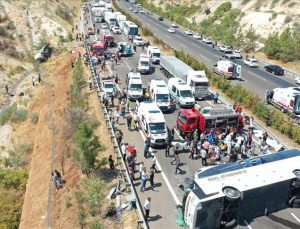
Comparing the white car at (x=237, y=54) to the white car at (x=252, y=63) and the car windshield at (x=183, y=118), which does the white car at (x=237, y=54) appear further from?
the car windshield at (x=183, y=118)

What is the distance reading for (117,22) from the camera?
3206 inches

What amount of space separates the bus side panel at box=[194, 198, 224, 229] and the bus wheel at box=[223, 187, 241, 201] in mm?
349

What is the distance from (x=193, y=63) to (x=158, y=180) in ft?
95.0

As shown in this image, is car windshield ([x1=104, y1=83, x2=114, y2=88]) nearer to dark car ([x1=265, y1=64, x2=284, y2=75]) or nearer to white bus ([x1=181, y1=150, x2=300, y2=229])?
white bus ([x1=181, y1=150, x2=300, y2=229])

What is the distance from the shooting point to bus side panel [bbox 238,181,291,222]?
61.7 ft

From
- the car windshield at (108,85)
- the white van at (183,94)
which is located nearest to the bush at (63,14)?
the car windshield at (108,85)

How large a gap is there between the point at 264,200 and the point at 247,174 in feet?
5.14

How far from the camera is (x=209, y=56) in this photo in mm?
63500

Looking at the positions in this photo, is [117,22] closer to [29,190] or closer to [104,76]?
[104,76]

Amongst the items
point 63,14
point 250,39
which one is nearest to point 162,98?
point 250,39

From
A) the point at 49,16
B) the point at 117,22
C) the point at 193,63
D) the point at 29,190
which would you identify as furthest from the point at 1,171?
the point at 49,16

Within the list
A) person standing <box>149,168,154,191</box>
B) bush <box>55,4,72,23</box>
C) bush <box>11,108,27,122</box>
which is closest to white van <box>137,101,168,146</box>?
person standing <box>149,168,154,191</box>

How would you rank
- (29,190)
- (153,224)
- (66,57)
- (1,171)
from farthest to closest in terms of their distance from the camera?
(66,57) → (1,171) → (29,190) → (153,224)

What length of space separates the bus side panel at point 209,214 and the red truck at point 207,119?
37.1 ft
